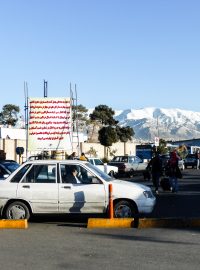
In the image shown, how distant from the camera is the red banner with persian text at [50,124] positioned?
20.4 metres

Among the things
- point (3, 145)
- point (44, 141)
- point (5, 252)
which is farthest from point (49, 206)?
point (3, 145)

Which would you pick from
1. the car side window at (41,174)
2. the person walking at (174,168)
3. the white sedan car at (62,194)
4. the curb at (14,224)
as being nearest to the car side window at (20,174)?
the white sedan car at (62,194)

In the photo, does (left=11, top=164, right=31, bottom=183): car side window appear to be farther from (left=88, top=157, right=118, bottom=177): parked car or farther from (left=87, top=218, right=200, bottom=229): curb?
(left=88, top=157, right=118, bottom=177): parked car

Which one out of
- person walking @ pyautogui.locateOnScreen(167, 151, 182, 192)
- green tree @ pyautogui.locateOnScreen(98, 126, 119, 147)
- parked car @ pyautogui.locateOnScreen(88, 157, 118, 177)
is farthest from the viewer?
green tree @ pyautogui.locateOnScreen(98, 126, 119, 147)

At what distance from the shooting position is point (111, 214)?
12914mm

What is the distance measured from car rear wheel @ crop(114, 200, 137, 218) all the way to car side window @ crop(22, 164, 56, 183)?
5.58 feet

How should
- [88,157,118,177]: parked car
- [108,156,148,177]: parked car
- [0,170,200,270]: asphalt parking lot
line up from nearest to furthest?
[0,170,200,270]: asphalt parking lot → [88,157,118,177]: parked car → [108,156,148,177]: parked car

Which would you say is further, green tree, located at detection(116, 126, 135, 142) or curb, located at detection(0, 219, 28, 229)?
green tree, located at detection(116, 126, 135, 142)

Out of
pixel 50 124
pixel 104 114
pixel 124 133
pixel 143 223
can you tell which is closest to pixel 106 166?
pixel 50 124

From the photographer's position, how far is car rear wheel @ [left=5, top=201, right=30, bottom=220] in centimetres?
1343

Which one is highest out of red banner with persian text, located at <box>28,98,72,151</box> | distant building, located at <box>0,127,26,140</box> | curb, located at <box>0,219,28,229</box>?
distant building, located at <box>0,127,26,140</box>

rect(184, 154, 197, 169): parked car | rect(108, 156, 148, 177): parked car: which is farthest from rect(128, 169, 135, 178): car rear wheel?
rect(184, 154, 197, 169): parked car

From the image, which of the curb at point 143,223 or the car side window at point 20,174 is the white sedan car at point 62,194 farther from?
the curb at point 143,223

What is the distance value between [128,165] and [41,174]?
1034 inches
